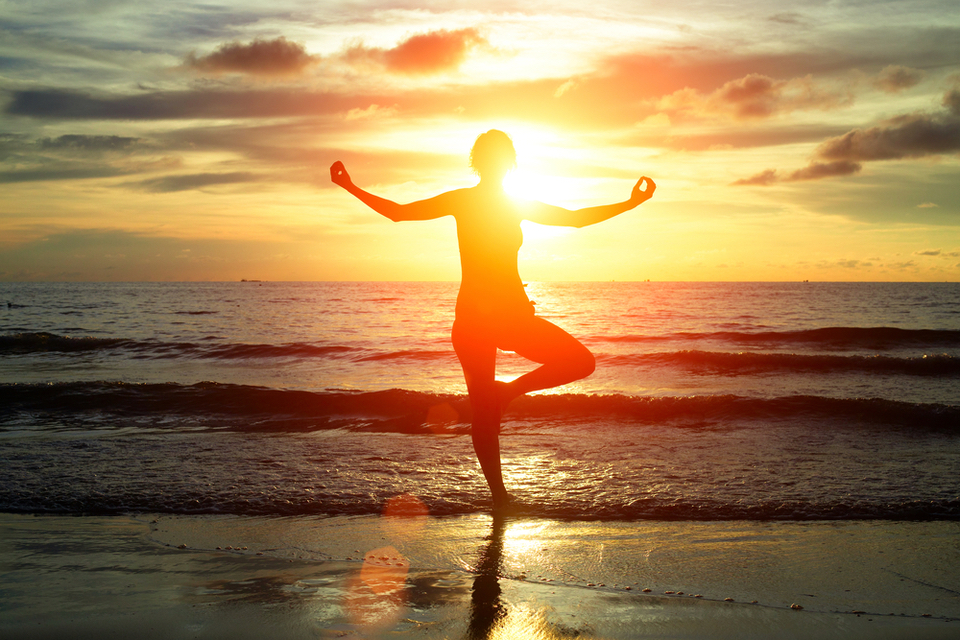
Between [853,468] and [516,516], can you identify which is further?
[853,468]

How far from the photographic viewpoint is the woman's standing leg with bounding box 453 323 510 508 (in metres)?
3.91

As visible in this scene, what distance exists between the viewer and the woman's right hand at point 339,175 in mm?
3746

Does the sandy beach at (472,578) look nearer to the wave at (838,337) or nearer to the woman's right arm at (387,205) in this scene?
the woman's right arm at (387,205)

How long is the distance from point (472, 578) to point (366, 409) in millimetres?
7121

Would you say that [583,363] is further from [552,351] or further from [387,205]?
[387,205]

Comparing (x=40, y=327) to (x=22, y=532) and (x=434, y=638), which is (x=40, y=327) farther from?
(x=434, y=638)

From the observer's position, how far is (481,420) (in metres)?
4.07

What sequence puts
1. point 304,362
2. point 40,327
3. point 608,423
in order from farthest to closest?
1. point 40,327
2. point 304,362
3. point 608,423

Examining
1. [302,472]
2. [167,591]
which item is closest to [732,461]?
[302,472]

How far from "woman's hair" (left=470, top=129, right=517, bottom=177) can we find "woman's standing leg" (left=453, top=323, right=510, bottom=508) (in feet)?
3.48

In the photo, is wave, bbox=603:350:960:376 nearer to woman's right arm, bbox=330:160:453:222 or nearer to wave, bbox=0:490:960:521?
wave, bbox=0:490:960:521

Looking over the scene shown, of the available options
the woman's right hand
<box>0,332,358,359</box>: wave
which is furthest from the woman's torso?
<box>0,332,358,359</box>: wave

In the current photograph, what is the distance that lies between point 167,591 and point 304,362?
611 inches

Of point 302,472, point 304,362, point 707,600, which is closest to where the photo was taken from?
point 707,600
